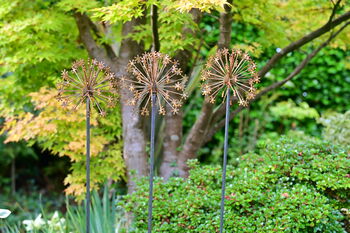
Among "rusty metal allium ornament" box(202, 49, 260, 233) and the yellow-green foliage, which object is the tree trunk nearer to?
the yellow-green foliage

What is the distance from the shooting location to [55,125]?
354 centimetres

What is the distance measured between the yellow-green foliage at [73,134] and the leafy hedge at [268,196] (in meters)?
0.82

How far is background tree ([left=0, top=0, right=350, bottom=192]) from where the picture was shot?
3.40 metres

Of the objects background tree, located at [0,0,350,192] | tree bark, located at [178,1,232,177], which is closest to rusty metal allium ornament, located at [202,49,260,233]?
background tree, located at [0,0,350,192]

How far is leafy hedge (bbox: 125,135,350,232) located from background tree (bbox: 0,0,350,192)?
0.48 metres

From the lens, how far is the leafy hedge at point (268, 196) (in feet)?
8.64

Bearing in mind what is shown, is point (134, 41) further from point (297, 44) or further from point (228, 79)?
point (228, 79)

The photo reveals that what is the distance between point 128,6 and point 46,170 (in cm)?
452

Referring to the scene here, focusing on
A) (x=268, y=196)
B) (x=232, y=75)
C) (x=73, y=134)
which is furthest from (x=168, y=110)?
(x=232, y=75)

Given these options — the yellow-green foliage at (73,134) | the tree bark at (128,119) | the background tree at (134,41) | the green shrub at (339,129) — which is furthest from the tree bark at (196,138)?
the green shrub at (339,129)

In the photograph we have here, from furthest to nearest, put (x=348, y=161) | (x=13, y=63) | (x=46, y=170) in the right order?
(x=46, y=170) → (x=13, y=63) → (x=348, y=161)

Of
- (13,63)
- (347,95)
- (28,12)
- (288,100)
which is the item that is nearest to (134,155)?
(13,63)

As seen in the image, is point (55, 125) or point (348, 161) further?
point (55, 125)

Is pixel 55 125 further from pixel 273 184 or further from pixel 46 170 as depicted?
pixel 46 170
